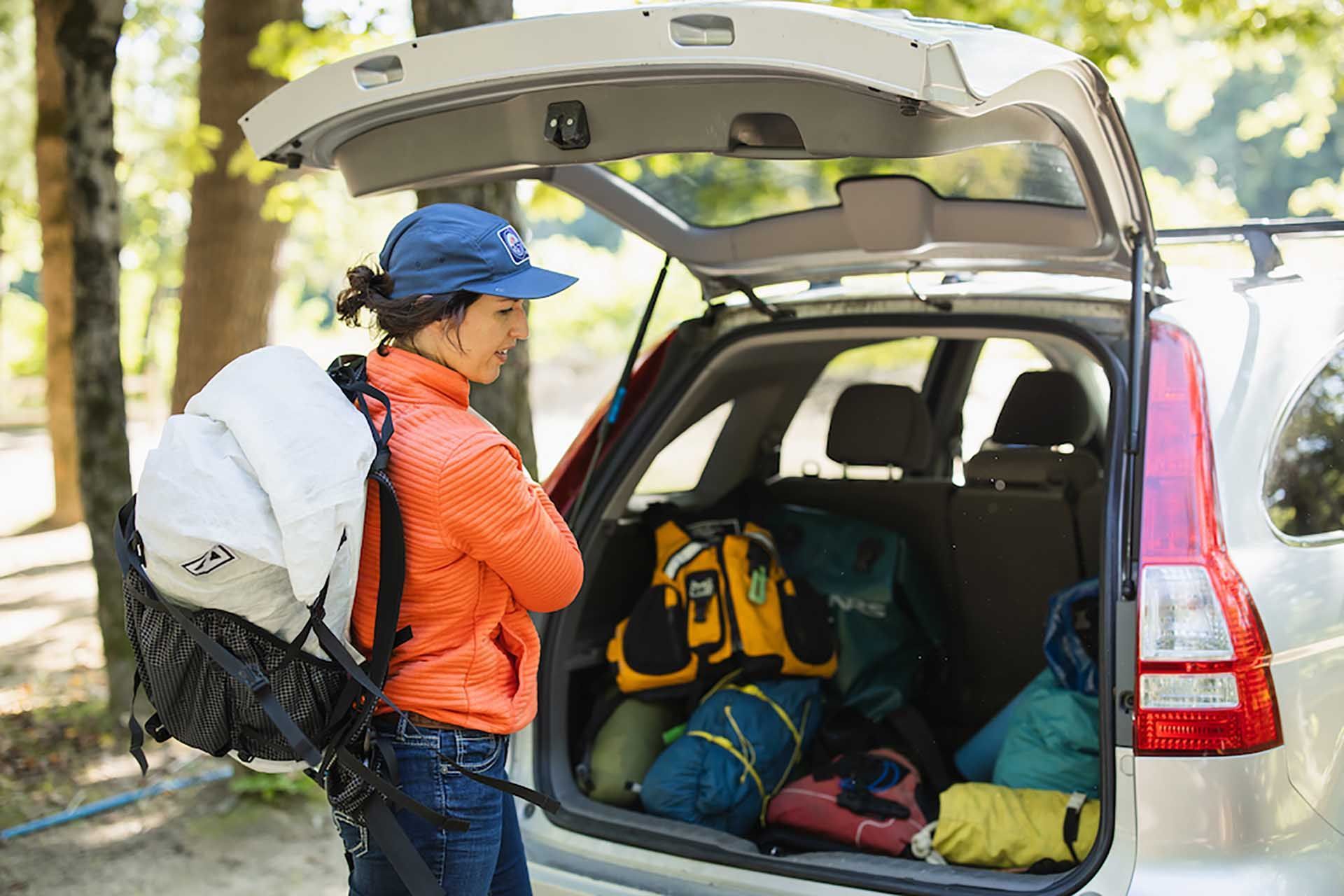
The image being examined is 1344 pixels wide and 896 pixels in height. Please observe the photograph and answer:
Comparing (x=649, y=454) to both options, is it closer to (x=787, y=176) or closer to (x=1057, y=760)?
(x=787, y=176)

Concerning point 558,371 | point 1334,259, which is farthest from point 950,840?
point 558,371

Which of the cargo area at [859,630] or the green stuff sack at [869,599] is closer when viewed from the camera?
the cargo area at [859,630]

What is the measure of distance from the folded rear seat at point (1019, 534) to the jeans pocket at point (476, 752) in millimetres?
1980

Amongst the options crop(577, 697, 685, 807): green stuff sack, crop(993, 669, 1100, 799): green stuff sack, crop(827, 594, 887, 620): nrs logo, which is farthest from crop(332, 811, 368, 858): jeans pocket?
crop(827, 594, 887, 620): nrs logo

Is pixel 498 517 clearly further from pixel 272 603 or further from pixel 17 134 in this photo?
pixel 17 134

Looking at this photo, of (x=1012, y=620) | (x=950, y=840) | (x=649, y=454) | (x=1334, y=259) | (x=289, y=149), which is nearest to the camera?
(x=289, y=149)

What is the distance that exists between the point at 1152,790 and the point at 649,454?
4.94 ft

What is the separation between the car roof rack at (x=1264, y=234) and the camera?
3.03 m

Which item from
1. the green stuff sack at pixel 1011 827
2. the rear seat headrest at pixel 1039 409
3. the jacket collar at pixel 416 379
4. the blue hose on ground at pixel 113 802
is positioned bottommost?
the blue hose on ground at pixel 113 802

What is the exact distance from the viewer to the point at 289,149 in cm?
262

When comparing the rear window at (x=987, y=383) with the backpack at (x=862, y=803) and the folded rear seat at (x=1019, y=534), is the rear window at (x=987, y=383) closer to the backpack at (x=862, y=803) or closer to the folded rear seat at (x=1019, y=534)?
the folded rear seat at (x=1019, y=534)

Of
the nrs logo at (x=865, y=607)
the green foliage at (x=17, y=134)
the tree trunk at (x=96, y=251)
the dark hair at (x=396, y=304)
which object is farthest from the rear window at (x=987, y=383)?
the green foliage at (x=17, y=134)

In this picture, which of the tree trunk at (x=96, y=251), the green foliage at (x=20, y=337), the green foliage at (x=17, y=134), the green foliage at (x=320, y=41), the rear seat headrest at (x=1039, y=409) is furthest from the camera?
the green foliage at (x=20, y=337)

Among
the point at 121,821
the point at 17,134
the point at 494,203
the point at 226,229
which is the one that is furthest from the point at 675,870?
the point at 17,134
